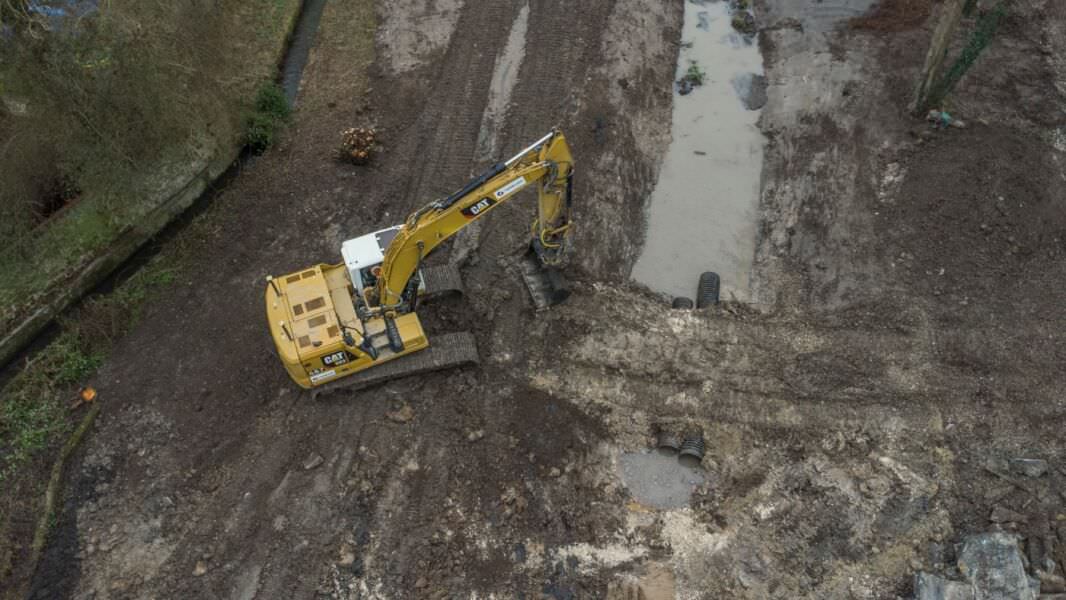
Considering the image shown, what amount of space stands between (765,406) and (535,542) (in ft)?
15.4

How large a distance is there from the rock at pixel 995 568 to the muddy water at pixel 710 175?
595 centimetres

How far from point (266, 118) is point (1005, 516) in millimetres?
17135

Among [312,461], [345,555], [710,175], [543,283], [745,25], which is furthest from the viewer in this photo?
[745,25]

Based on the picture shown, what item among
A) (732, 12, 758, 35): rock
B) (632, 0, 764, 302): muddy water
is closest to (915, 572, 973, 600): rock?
(632, 0, 764, 302): muddy water

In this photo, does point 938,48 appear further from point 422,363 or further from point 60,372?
point 60,372

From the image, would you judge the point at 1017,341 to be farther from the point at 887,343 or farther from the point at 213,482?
the point at 213,482

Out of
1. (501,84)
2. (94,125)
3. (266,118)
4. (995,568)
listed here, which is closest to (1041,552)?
(995,568)

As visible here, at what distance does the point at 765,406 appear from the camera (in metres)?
12.4

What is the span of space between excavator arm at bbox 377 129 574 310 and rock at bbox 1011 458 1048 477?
27.9ft

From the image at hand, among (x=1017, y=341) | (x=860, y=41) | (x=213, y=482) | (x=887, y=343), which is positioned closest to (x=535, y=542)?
(x=213, y=482)

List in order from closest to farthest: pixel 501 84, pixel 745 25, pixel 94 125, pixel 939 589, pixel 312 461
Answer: pixel 939 589, pixel 312 461, pixel 94 125, pixel 501 84, pixel 745 25

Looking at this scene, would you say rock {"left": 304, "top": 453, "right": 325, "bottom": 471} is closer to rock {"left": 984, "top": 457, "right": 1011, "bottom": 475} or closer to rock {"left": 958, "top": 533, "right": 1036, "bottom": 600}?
rock {"left": 958, "top": 533, "right": 1036, "bottom": 600}

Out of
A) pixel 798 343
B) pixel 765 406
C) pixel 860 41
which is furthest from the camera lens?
pixel 860 41

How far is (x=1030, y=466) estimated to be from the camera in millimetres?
11219
